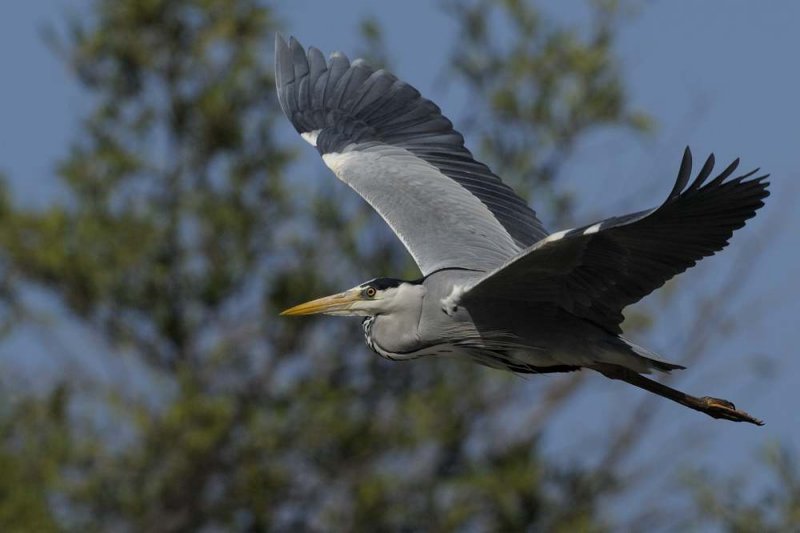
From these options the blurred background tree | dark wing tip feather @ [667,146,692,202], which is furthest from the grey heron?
the blurred background tree

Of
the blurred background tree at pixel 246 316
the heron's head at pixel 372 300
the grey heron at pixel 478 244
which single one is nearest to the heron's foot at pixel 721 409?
the grey heron at pixel 478 244

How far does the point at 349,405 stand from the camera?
15.3 meters

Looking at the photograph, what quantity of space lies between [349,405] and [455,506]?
130 cm

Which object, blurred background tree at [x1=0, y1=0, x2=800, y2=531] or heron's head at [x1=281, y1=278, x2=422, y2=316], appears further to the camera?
blurred background tree at [x1=0, y1=0, x2=800, y2=531]

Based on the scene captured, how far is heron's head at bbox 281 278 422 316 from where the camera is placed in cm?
616

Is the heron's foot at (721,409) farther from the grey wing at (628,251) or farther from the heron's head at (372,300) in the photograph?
the heron's head at (372,300)

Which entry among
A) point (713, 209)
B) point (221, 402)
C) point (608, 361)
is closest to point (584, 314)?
point (608, 361)

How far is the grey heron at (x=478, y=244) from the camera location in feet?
17.1

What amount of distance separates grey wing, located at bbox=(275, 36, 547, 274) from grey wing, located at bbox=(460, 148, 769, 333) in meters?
0.69

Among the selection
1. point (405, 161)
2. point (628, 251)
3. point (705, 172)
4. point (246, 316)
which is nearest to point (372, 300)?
point (405, 161)

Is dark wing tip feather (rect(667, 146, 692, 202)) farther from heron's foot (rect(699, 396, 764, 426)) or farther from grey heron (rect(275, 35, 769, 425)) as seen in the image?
heron's foot (rect(699, 396, 764, 426))

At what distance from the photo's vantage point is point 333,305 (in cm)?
639

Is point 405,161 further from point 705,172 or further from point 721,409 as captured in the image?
point 705,172

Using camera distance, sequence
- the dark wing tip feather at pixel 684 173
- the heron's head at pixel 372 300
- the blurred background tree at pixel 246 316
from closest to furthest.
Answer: the dark wing tip feather at pixel 684 173
the heron's head at pixel 372 300
the blurred background tree at pixel 246 316
